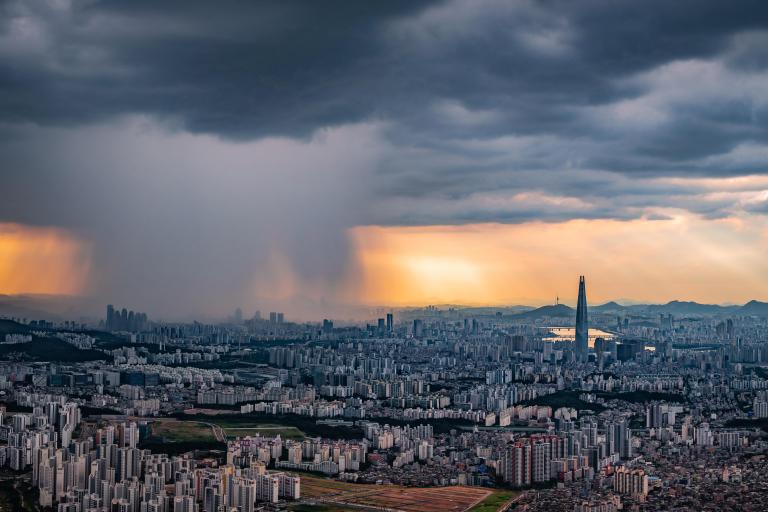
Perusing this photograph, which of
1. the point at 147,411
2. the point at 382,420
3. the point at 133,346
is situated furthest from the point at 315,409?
the point at 133,346

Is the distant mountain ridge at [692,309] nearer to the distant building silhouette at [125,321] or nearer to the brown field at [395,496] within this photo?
the distant building silhouette at [125,321]

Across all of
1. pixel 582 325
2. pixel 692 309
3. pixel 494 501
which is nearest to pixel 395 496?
pixel 494 501

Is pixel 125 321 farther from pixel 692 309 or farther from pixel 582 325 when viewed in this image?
pixel 692 309

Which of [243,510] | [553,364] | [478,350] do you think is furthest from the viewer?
[478,350]

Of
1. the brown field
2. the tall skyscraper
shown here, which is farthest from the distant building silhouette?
the brown field

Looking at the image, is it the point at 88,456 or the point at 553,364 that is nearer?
the point at 88,456

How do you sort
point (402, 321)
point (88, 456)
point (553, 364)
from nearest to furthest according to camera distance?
point (88, 456) < point (553, 364) < point (402, 321)

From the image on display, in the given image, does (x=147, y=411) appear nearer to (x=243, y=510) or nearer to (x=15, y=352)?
(x=243, y=510)

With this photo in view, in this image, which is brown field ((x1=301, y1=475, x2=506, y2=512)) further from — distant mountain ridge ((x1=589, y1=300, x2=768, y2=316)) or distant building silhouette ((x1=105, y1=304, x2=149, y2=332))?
distant mountain ridge ((x1=589, y1=300, x2=768, y2=316))
